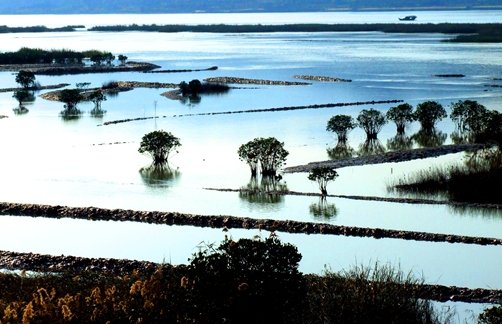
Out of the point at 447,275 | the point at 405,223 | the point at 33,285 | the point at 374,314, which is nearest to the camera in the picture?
the point at 374,314

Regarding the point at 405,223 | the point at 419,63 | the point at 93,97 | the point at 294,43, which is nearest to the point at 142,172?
the point at 405,223

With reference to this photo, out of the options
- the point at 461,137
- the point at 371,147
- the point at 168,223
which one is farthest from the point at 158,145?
the point at 461,137

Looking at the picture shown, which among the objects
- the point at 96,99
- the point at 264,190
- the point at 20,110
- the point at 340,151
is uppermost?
the point at 96,99

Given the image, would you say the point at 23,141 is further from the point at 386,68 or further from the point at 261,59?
the point at 261,59

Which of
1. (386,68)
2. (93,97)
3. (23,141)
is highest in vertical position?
(386,68)

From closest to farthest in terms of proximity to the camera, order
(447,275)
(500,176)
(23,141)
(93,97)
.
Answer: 1. (447,275)
2. (500,176)
3. (23,141)
4. (93,97)

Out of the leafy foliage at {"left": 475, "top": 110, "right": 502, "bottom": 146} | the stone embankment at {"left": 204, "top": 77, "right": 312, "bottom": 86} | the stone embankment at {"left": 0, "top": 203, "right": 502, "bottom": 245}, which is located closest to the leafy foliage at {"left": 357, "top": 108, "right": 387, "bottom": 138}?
the leafy foliage at {"left": 475, "top": 110, "right": 502, "bottom": 146}

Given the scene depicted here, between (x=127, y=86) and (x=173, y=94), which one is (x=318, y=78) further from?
(x=127, y=86)
